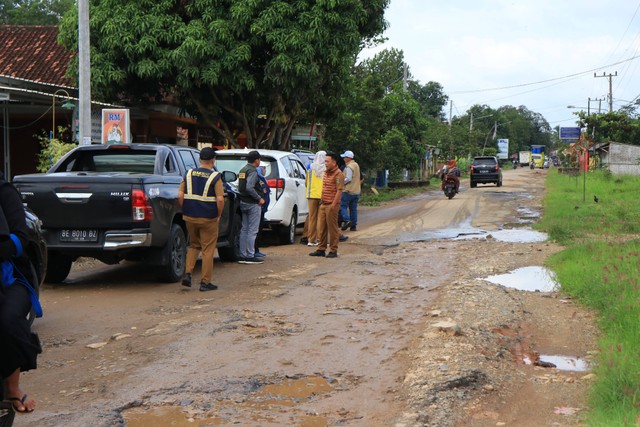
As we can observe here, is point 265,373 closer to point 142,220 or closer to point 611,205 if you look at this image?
point 142,220

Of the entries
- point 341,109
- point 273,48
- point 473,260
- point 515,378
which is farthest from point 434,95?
point 515,378

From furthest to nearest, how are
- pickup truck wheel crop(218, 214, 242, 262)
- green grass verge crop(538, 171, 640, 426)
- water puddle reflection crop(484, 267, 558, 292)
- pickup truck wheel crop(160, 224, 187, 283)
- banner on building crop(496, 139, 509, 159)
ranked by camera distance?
banner on building crop(496, 139, 509, 159)
pickup truck wheel crop(218, 214, 242, 262)
water puddle reflection crop(484, 267, 558, 292)
pickup truck wheel crop(160, 224, 187, 283)
green grass verge crop(538, 171, 640, 426)

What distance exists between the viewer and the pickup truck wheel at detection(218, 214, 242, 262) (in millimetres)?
12188

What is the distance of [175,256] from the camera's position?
1005 centimetres

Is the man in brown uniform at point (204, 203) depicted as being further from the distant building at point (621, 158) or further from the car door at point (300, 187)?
the distant building at point (621, 158)

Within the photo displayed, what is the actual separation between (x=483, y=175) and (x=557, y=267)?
3311 cm

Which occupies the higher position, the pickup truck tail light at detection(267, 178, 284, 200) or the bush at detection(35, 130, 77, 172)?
the bush at detection(35, 130, 77, 172)

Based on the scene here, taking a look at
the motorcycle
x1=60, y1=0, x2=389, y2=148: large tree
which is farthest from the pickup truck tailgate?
the motorcycle

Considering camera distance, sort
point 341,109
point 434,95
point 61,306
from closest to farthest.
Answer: point 61,306, point 341,109, point 434,95

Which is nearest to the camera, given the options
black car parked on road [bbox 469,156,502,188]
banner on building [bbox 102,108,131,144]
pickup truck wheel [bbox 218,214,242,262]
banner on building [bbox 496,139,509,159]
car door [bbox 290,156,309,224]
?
pickup truck wheel [bbox 218,214,242,262]

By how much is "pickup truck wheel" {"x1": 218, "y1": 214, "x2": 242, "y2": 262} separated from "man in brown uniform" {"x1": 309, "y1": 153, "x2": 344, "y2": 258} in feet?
4.80

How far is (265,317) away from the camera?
308 inches

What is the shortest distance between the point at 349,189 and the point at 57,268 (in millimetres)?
8105

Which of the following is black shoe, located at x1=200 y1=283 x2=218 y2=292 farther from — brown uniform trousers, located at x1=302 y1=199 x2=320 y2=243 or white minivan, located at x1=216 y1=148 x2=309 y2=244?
brown uniform trousers, located at x1=302 y1=199 x2=320 y2=243
